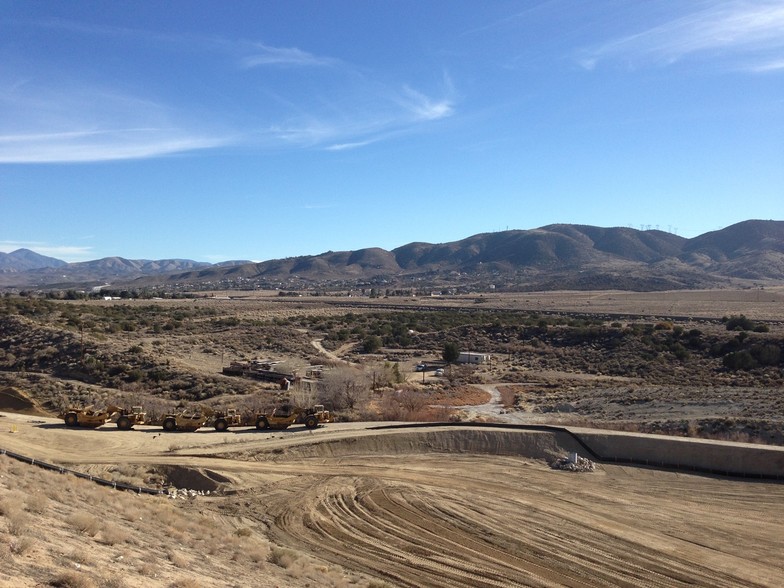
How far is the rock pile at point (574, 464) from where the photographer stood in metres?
27.4

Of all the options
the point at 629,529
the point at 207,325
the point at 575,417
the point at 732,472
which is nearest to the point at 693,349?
the point at 575,417

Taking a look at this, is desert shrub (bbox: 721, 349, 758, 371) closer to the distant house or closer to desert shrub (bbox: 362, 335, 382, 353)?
the distant house

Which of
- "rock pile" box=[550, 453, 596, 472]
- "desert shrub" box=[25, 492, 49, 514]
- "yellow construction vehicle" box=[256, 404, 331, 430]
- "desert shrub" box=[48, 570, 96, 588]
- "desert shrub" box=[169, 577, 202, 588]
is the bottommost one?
"rock pile" box=[550, 453, 596, 472]

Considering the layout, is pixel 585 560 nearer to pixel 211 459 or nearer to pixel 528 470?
pixel 528 470

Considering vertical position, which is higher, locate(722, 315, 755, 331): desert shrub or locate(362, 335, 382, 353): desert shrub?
locate(722, 315, 755, 331): desert shrub

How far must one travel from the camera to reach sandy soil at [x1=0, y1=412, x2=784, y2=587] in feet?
56.0

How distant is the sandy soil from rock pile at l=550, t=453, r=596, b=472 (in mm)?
577

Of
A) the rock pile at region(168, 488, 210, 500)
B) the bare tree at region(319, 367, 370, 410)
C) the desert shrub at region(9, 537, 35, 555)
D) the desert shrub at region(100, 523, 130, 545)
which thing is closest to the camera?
the desert shrub at region(9, 537, 35, 555)

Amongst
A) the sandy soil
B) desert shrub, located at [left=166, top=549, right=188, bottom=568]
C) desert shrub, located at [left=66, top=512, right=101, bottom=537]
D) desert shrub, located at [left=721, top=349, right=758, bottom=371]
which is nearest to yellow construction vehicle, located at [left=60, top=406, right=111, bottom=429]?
the sandy soil

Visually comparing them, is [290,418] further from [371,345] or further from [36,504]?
[371,345]

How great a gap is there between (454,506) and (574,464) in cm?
854

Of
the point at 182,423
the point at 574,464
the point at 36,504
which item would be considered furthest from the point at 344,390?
the point at 36,504

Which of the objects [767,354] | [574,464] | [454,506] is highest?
[767,354]

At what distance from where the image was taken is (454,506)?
21391mm
